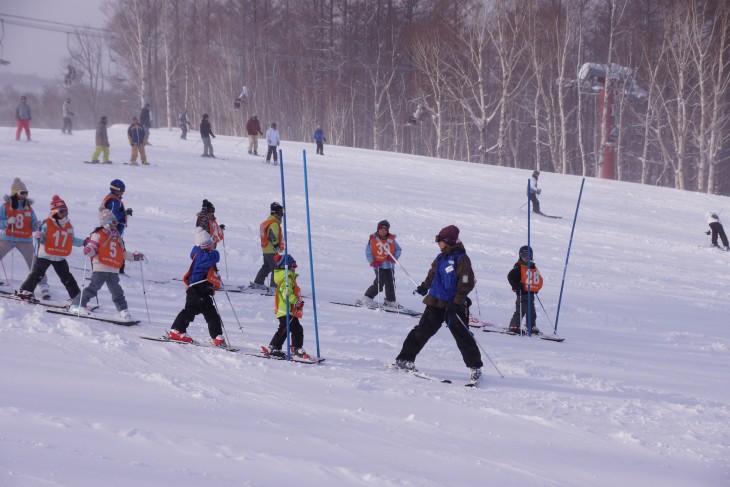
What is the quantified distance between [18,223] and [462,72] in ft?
105

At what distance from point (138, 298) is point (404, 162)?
19422 mm

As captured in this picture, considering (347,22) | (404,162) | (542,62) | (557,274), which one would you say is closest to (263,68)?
(347,22)

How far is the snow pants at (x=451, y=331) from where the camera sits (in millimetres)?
6375

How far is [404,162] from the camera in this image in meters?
27.3

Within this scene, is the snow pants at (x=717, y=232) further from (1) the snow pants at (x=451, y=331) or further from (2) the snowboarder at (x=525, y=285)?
(1) the snow pants at (x=451, y=331)

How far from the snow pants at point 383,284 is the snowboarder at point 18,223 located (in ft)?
13.9

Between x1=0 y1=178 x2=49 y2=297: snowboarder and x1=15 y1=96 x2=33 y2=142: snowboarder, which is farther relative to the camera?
x1=15 y1=96 x2=33 y2=142: snowboarder

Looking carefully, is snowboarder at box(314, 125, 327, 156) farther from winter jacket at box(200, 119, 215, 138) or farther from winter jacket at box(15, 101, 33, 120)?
winter jacket at box(15, 101, 33, 120)

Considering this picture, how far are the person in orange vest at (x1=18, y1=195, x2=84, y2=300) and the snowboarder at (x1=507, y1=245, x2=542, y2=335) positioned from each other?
5.43 metres

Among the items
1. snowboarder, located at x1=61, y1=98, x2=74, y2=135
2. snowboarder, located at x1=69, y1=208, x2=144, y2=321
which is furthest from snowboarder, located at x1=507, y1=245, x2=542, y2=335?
snowboarder, located at x1=61, y1=98, x2=74, y2=135

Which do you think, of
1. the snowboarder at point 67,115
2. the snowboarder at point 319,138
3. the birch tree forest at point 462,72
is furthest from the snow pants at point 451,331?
the birch tree forest at point 462,72

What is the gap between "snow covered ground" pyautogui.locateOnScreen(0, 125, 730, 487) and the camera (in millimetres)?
4102

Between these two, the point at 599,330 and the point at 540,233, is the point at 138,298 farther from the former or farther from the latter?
the point at 540,233

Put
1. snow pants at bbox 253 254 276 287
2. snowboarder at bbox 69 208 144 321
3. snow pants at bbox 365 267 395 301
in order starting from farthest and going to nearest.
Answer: snow pants at bbox 253 254 276 287
snow pants at bbox 365 267 395 301
snowboarder at bbox 69 208 144 321
